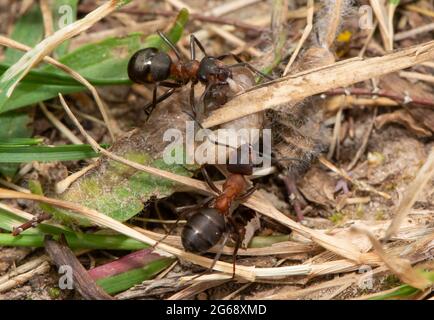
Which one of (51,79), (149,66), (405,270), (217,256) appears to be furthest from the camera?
(149,66)

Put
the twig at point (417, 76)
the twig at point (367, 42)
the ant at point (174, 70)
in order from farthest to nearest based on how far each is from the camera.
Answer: the twig at point (367, 42)
the twig at point (417, 76)
the ant at point (174, 70)

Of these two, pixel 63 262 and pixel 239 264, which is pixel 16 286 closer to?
pixel 63 262

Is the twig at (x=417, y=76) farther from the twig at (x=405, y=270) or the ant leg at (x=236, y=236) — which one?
the ant leg at (x=236, y=236)

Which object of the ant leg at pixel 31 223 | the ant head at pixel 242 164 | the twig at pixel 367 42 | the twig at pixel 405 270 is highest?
the twig at pixel 367 42

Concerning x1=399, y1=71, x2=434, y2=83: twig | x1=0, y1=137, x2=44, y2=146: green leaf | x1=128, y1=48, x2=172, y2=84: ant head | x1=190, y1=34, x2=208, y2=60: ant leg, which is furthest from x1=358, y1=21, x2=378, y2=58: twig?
x1=0, y1=137, x2=44, y2=146: green leaf

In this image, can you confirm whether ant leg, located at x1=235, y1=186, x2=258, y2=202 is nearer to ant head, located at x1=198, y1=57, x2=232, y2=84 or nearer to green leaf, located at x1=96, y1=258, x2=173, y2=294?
green leaf, located at x1=96, y1=258, x2=173, y2=294

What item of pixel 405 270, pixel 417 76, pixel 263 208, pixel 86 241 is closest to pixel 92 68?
pixel 86 241

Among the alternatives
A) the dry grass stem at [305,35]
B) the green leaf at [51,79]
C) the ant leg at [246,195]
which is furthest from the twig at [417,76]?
the green leaf at [51,79]

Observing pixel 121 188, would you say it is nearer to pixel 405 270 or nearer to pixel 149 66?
pixel 149 66
